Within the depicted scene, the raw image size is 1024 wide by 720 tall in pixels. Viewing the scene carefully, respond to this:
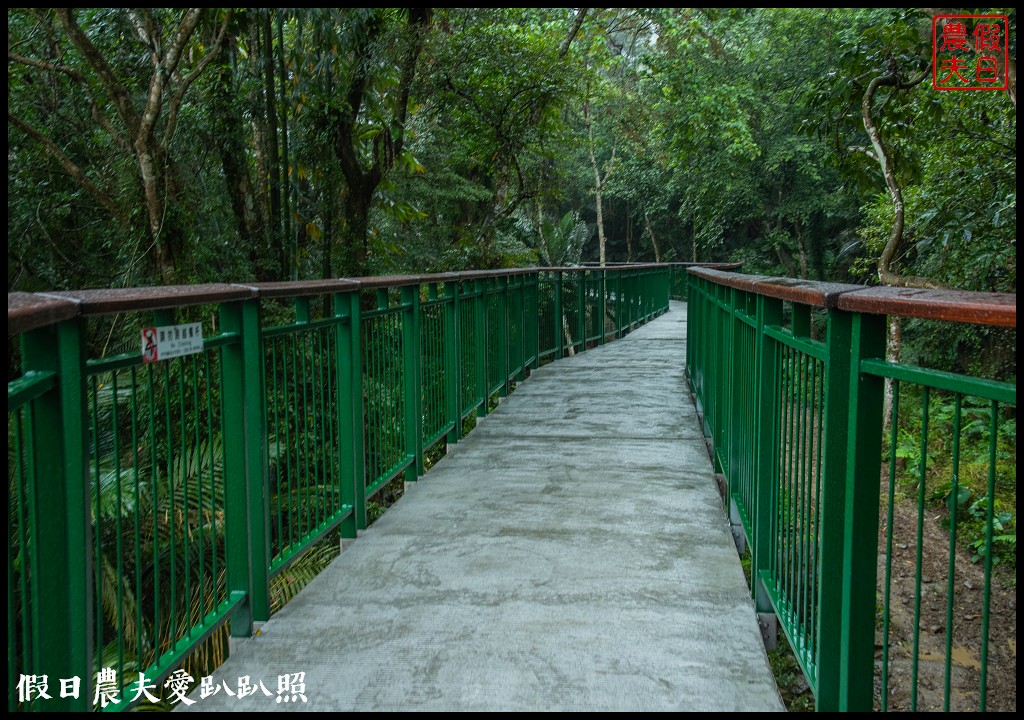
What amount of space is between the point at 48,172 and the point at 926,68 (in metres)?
8.92

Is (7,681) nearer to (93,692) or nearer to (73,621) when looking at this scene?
(73,621)

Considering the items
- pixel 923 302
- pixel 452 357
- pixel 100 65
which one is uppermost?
pixel 100 65

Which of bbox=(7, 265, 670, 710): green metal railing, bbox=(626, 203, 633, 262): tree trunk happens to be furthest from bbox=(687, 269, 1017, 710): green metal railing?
bbox=(626, 203, 633, 262): tree trunk

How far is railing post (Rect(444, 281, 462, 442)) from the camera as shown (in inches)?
266

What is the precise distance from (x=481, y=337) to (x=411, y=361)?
1987 millimetres

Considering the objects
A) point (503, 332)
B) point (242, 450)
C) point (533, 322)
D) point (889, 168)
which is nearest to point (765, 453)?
point (242, 450)

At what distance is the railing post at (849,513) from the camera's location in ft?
7.38

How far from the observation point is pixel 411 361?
5.80 meters

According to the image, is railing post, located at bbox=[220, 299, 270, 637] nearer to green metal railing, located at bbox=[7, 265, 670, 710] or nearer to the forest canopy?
green metal railing, located at bbox=[7, 265, 670, 710]

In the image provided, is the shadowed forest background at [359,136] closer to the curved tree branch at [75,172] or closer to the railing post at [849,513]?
the curved tree branch at [75,172]

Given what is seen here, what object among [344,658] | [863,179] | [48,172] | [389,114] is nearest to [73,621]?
[344,658]

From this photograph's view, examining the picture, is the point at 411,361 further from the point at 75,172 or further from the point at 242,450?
the point at 75,172

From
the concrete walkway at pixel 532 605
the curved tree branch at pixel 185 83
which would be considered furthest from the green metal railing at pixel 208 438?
the curved tree branch at pixel 185 83

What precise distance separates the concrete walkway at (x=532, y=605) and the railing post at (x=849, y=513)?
561mm
